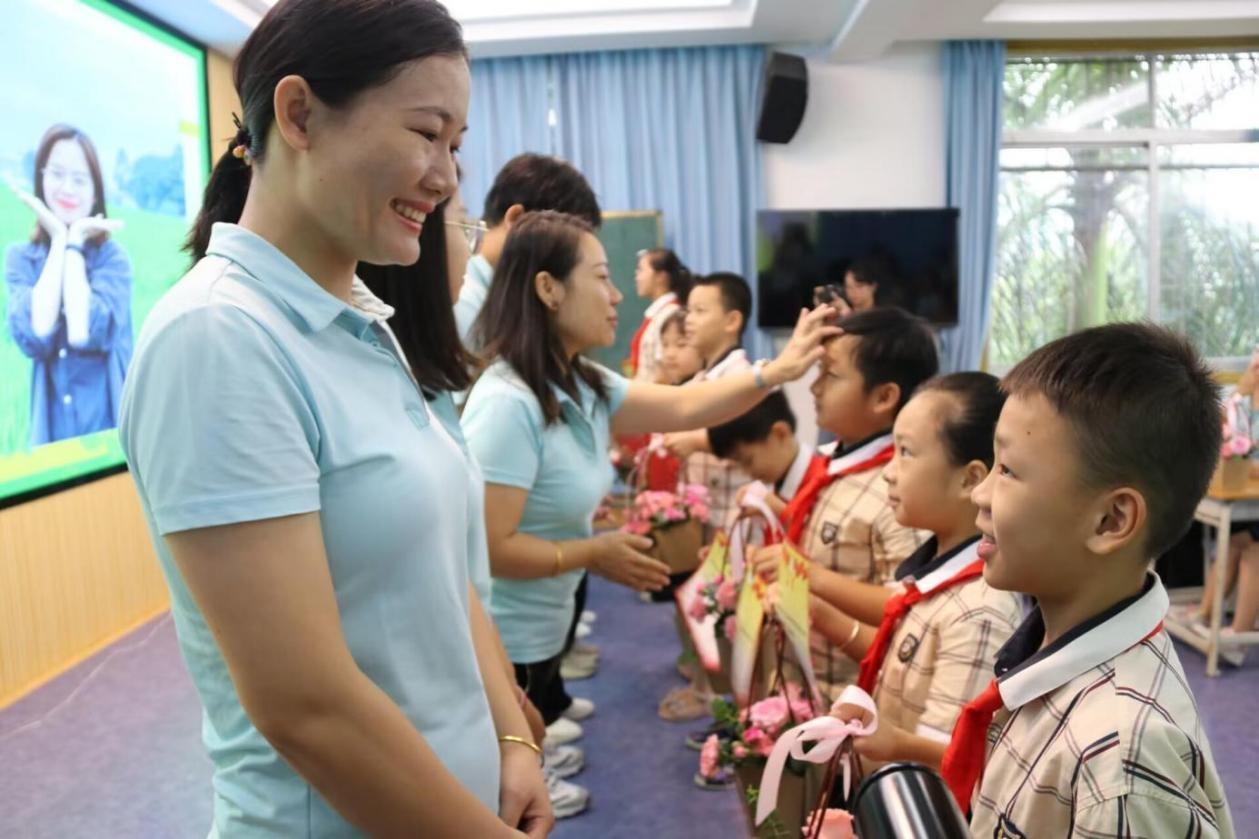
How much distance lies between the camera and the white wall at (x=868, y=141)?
644 cm

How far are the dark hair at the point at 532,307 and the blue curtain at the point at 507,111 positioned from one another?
14.9 ft

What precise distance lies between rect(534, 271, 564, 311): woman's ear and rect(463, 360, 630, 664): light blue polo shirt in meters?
0.17

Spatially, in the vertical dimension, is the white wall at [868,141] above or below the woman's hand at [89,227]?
above

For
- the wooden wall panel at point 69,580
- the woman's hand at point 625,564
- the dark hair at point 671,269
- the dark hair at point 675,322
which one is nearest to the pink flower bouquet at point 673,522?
the woman's hand at point 625,564

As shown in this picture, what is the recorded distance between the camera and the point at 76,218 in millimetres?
3986

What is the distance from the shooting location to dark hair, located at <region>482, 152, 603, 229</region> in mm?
2445

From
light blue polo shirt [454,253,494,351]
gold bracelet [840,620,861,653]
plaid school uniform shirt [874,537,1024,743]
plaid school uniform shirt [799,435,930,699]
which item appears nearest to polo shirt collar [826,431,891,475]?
plaid school uniform shirt [799,435,930,699]

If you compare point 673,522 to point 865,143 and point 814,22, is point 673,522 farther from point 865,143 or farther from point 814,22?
point 865,143

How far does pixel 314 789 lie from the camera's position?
0.88 metres

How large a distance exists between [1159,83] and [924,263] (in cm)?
184

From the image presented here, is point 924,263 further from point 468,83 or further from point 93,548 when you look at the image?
point 468,83

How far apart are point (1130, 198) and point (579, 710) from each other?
5087 mm

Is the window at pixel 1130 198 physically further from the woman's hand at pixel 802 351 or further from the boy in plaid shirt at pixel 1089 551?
the boy in plaid shirt at pixel 1089 551

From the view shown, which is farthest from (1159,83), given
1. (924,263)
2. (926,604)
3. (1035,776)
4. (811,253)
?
(1035,776)
